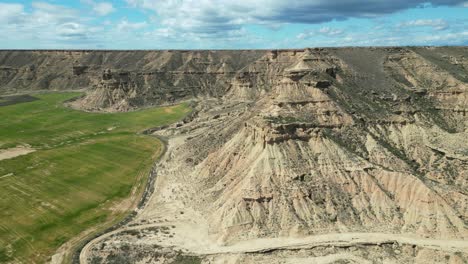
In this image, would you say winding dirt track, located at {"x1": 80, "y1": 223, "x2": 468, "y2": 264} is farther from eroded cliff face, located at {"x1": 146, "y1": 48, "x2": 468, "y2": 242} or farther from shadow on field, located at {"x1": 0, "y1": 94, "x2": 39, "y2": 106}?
shadow on field, located at {"x1": 0, "y1": 94, "x2": 39, "y2": 106}

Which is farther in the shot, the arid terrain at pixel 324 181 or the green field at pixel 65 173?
the green field at pixel 65 173

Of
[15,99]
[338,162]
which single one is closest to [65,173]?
[338,162]

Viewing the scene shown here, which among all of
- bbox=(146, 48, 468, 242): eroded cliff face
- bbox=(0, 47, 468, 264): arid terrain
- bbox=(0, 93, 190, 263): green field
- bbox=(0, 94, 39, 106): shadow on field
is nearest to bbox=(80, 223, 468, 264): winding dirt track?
bbox=(0, 47, 468, 264): arid terrain

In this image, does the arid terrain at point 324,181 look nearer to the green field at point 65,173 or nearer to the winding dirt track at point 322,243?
Answer: the winding dirt track at point 322,243

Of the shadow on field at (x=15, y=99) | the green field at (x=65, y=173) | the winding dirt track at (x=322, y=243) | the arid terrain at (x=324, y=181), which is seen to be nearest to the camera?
the winding dirt track at (x=322, y=243)

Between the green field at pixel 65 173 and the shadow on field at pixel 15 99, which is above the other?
the shadow on field at pixel 15 99

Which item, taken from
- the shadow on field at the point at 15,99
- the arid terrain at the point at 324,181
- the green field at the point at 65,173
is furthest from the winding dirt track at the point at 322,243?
the shadow on field at the point at 15,99

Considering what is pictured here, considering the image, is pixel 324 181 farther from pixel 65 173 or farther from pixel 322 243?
pixel 65 173
